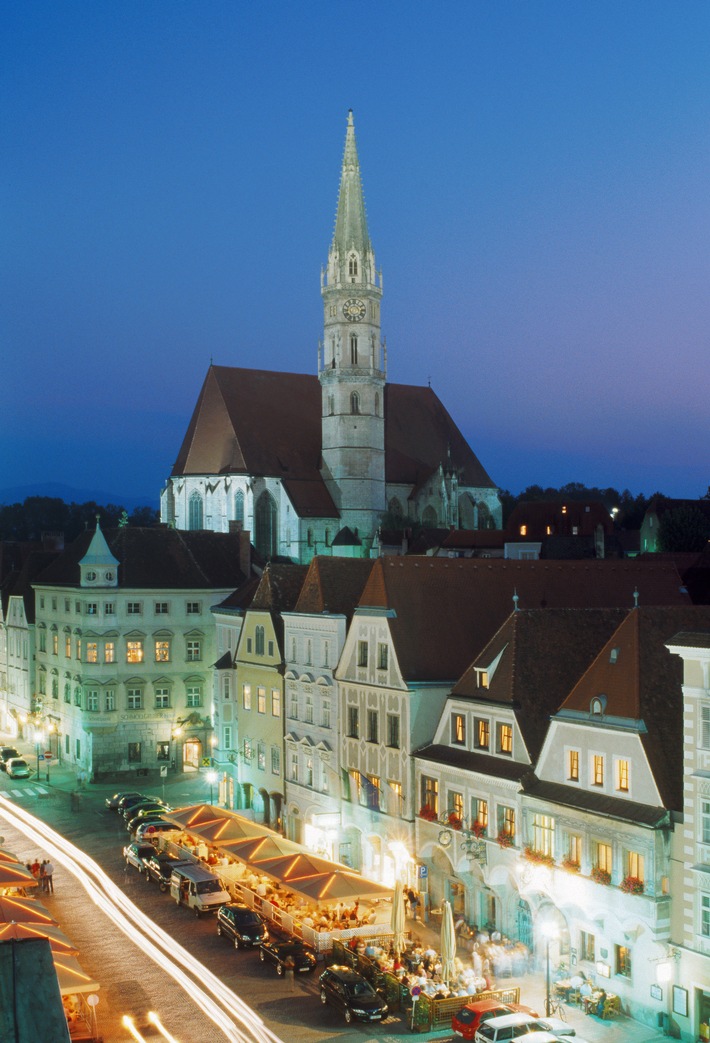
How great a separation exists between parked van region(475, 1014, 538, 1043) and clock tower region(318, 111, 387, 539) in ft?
312

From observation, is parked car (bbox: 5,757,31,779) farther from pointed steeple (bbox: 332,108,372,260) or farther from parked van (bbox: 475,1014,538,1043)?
pointed steeple (bbox: 332,108,372,260)

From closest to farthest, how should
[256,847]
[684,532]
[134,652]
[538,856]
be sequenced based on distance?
1. [538,856]
2. [256,847]
3. [134,652]
4. [684,532]

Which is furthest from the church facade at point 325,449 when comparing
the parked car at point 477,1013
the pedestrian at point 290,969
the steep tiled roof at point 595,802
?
the parked car at point 477,1013

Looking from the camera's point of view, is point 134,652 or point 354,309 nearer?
point 134,652

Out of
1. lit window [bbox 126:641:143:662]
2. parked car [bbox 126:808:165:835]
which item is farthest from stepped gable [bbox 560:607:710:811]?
lit window [bbox 126:641:143:662]

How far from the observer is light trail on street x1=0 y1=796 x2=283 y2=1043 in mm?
30547

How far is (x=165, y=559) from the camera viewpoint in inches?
2963

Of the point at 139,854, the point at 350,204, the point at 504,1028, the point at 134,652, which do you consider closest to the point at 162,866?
the point at 139,854

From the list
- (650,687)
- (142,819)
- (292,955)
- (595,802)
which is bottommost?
(292,955)

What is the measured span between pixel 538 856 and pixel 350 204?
102950 millimetres

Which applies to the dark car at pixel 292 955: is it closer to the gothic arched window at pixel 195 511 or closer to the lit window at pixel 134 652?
the lit window at pixel 134 652

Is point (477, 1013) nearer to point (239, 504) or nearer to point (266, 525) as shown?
point (239, 504)

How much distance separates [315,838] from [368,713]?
631 cm

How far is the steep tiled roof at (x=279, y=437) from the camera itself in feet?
392
